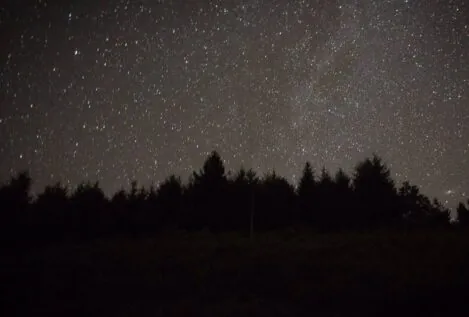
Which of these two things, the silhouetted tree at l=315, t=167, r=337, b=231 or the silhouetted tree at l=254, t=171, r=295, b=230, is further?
the silhouetted tree at l=254, t=171, r=295, b=230

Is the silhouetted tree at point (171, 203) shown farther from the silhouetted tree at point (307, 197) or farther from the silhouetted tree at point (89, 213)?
the silhouetted tree at point (307, 197)

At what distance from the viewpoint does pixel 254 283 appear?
31.6 ft

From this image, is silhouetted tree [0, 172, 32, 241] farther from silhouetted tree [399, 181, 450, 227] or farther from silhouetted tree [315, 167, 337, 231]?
silhouetted tree [399, 181, 450, 227]

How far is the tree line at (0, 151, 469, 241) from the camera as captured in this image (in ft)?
83.8

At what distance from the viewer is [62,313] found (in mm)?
7773

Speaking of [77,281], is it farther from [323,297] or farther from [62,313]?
[323,297]

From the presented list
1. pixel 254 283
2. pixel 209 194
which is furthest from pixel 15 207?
pixel 254 283

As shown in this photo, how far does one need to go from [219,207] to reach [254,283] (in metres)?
16.8

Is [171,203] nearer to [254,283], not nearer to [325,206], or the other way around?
[325,206]

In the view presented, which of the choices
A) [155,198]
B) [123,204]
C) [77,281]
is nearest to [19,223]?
[123,204]

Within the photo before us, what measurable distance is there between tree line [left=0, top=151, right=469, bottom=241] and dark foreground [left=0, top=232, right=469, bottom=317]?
450 inches

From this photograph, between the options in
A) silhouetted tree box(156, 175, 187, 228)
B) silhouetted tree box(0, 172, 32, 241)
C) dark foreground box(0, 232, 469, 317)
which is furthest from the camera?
silhouetted tree box(156, 175, 187, 228)

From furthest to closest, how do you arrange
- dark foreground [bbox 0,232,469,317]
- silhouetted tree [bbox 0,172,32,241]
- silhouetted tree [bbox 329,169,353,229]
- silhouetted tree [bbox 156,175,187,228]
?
silhouetted tree [bbox 156,175,187,228] < silhouetted tree [bbox 329,169,353,229] < silhouetted tree [bbox 0,172,32,241] < dark foreground [bbox 0,232,469,317]

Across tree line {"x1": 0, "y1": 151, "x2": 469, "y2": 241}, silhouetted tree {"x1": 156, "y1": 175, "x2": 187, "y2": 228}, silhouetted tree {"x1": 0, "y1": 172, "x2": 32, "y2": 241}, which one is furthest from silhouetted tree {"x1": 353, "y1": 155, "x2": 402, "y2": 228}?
silhouetted tree {"x1": 0, "y1": 172, "x2": 32, "y2": 241}
